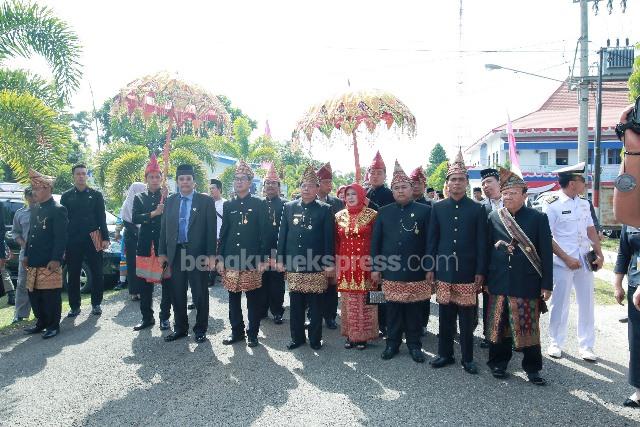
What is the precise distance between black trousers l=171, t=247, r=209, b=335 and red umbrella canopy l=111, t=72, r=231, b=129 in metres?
2.60

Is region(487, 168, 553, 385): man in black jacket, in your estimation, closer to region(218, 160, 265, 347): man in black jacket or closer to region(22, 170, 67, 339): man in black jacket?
region(218, 160, 265, 347): man in black jacket

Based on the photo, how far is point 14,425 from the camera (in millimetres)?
3533

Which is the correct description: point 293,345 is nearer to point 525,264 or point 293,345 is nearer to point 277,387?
point 277,387

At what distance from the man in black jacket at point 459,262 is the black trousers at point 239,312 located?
2.09 m

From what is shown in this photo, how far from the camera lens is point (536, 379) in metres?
4.21

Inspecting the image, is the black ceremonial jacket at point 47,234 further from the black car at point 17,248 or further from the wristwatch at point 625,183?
the wristwatch at point 625,183

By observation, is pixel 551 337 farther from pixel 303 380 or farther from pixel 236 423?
pixel 236 423

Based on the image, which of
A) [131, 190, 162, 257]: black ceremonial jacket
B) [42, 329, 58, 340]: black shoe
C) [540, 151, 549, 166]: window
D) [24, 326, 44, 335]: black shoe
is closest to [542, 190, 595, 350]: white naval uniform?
[131, 190, 162, 257]: black ceremonial jacket

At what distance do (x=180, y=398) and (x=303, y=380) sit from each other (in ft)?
3.59

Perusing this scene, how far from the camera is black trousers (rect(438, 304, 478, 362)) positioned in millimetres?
4560

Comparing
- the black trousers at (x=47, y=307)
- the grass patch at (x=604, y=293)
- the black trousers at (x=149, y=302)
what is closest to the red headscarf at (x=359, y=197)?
the black trousers at (x=149, y=302)

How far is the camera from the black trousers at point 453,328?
4.56m

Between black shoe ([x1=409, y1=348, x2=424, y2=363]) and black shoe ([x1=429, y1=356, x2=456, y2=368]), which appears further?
black shoe ([x1=409, y1=348, x2=424, y2=363])

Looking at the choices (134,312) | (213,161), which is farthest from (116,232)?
(213,161)
